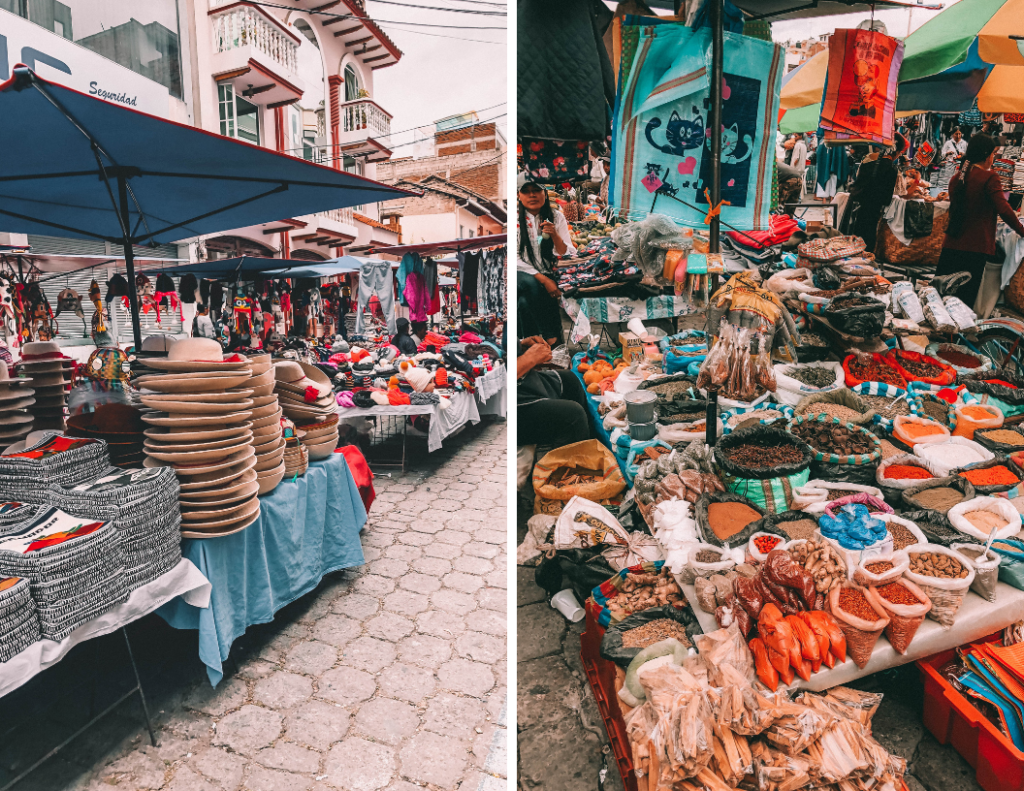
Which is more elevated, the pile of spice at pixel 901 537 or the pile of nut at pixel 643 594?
the pile of spice at pixel 901 537

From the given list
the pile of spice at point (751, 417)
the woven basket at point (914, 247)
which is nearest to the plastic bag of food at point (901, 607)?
the pile of spice at point (751, 417)

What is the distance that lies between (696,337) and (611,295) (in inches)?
36.2

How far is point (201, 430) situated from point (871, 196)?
738 centimetres

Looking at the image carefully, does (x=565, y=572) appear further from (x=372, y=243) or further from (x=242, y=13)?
(x=372, y=243)

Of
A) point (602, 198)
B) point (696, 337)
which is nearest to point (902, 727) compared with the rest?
point (696, 337)

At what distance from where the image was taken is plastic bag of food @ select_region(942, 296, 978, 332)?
5117mm

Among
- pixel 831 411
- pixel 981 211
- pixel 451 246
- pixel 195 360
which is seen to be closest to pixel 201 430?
pixel 195 360

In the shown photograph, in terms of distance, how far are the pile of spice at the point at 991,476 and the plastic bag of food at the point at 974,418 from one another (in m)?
0.65

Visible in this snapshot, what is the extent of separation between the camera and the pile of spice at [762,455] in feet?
9.98

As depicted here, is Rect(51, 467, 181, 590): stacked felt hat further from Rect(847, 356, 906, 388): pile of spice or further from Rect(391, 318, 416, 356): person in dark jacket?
Rect(391, 318, 416, 356): person in dark jacket

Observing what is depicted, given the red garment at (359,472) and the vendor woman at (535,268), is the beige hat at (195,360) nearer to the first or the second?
the red garment at (359,472)

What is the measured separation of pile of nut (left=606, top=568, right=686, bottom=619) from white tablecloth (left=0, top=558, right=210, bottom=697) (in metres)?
1.88

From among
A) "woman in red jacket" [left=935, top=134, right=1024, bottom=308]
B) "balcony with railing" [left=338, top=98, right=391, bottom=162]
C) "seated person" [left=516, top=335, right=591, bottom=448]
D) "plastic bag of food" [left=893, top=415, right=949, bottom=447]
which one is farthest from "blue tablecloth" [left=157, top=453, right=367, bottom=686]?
"balcony with railing" [left=338, top=98, right=391, bottom=162]

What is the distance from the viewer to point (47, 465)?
243cm
